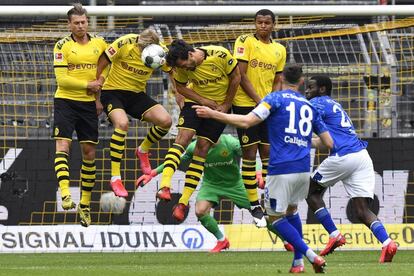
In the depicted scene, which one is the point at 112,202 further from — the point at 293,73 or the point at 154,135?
the point at 293,73

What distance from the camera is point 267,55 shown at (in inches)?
667

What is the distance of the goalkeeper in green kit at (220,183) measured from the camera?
18.2 m

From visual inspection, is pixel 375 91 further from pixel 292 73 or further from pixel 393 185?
pixel 292 73

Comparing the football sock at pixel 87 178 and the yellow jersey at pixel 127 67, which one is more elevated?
the yellow jersey at pixel 127 67

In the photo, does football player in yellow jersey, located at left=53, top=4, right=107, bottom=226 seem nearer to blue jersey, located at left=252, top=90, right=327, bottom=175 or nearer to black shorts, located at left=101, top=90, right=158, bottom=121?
black shorts, located at left=101, top=90, right=158, bottom=121

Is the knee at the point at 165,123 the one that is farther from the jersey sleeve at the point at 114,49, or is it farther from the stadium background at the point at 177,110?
the stadium background at the point at 177,110

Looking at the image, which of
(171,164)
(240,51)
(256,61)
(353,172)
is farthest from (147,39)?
(353,172)

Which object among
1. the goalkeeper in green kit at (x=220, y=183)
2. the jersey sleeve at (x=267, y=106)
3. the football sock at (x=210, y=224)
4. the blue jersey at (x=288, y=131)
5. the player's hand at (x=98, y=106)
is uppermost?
the jersey sleeve at (x=267, y=106)

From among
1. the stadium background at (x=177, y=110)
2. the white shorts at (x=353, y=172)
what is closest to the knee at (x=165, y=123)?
the white shorts at (x=353, y=172)

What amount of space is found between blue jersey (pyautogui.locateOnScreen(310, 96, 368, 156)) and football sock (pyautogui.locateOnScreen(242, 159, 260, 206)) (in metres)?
1.41

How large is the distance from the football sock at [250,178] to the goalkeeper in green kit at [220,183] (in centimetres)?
110

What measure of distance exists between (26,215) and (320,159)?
16.1 feet

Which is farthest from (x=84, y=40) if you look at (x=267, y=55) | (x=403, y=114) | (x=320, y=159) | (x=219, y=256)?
(x=403, y=114)

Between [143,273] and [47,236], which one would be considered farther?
[47,236]
